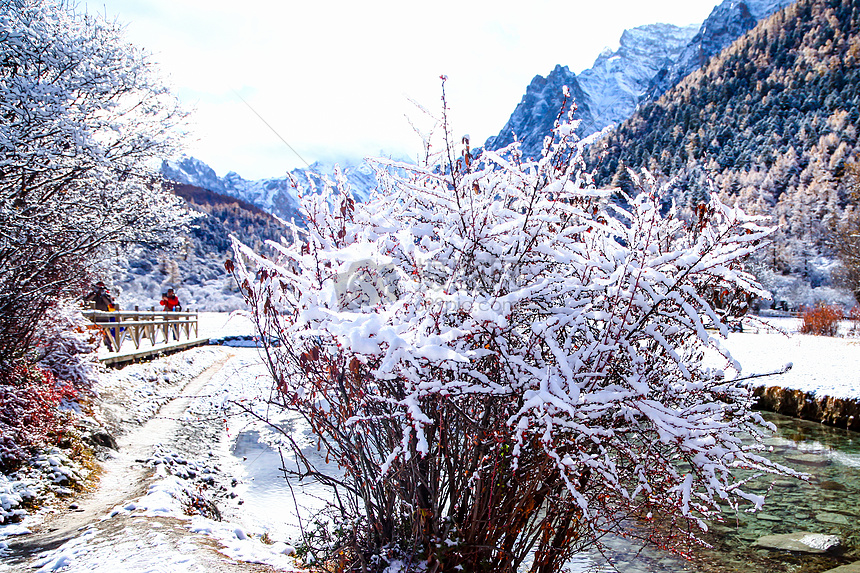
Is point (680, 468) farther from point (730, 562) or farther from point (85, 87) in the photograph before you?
point (85, 87)

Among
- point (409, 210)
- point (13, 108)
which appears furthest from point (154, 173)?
point (409, 210)

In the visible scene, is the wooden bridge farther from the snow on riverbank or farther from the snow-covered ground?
the snow on riverbank

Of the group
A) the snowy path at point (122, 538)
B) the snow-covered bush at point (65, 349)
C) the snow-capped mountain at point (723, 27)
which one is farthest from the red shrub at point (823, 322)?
the snow-capped mountain at point (723, 27)

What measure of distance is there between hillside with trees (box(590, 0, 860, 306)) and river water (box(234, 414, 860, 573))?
132 ft

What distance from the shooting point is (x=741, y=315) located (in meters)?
2.65

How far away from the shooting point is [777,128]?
8638 cm

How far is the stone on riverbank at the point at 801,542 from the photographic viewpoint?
536cm

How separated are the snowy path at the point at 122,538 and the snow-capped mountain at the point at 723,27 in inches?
8136

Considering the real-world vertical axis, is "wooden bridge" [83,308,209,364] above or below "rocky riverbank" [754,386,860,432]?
above

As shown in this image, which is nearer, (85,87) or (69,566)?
(69,566)

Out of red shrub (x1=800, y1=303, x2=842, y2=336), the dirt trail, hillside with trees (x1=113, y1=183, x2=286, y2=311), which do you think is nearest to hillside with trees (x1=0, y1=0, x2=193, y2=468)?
the dirt trail

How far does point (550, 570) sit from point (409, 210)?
2.17m

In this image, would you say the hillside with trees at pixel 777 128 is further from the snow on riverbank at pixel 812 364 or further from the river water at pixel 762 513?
the river water at pixel 762 513

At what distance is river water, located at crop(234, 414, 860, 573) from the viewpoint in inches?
199
